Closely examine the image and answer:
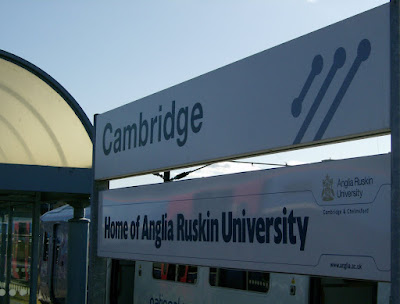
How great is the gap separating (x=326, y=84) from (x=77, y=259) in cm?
734

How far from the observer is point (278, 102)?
5539mm

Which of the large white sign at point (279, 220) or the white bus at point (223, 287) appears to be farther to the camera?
the white bus at point (223, 287)

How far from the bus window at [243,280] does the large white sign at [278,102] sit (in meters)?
1.27

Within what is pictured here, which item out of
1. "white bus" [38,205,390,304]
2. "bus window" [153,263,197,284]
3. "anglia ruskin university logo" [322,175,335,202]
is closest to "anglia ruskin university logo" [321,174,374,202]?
"anglia ruskin university logo" [322,175,335,202]

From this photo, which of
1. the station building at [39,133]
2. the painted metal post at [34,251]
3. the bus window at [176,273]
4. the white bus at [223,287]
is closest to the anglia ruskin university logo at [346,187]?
the white bus at [223,287]

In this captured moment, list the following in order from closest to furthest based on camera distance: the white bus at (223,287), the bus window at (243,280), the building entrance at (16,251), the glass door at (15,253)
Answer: the white bus at (223,287)
the bus window at (243,280)
the building entrance at (16,251)
the glass door at (15,253)

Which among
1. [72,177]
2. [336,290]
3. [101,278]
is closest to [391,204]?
[336,290]

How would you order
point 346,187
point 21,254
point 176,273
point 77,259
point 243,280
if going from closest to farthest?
point 346,187 < point 243,280 < point 176,273 < point 77,259 < point 21,254

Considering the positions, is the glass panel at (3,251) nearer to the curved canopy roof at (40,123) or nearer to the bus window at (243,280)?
the curved canopy roof at (40,123)

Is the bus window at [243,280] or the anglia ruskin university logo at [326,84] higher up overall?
the anglia ruskin university logo at [326,84]

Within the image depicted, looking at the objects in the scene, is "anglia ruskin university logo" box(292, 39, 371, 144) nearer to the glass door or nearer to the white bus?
the white bus

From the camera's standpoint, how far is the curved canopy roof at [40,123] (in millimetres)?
11305

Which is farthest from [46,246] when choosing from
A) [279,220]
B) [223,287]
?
[279,220]

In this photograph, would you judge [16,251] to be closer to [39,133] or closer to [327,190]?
[39,133]
